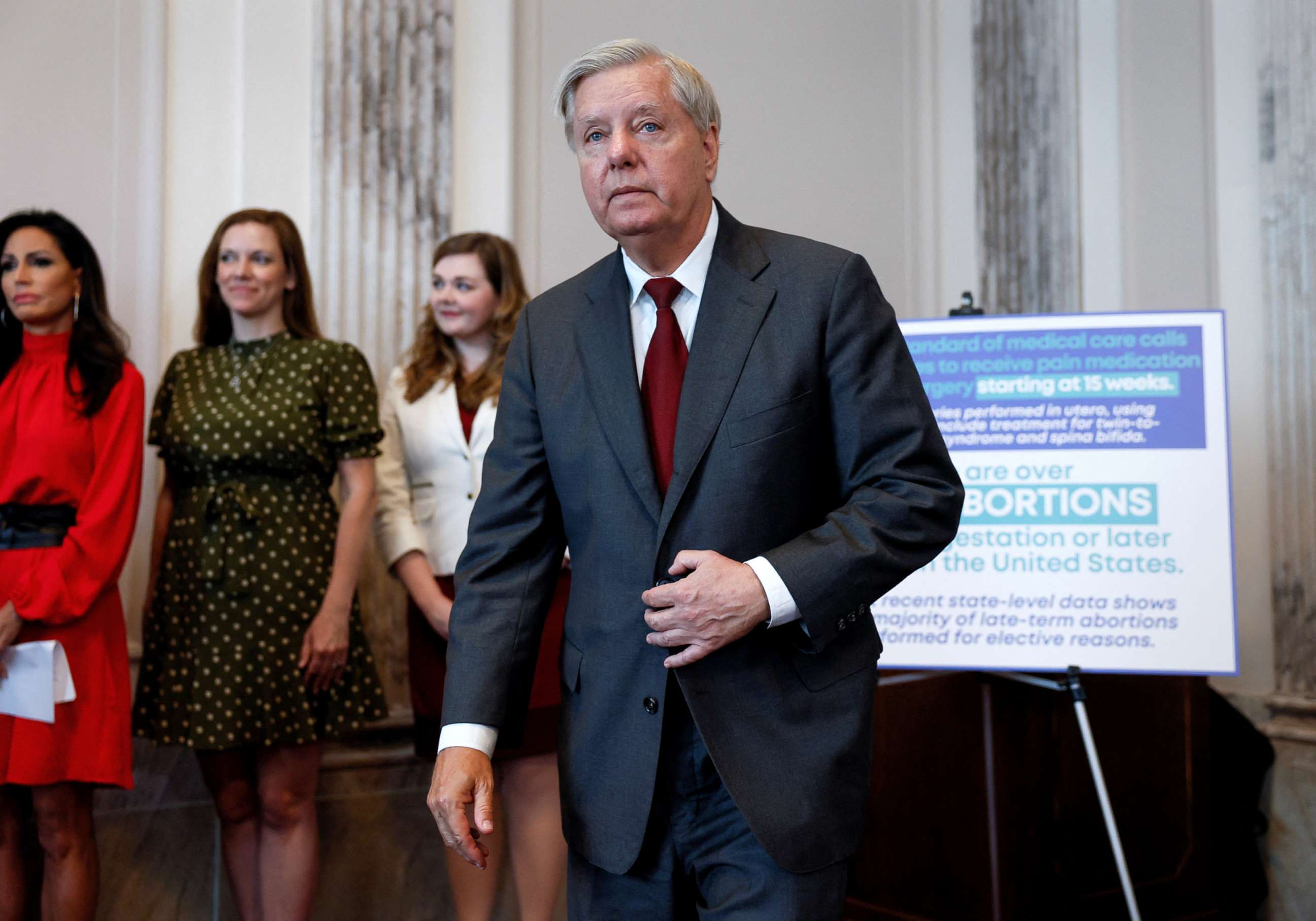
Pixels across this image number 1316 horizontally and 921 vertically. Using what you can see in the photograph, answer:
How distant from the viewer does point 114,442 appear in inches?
106

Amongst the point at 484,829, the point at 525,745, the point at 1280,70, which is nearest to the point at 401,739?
the point at 525,745

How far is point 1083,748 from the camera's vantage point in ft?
10.6

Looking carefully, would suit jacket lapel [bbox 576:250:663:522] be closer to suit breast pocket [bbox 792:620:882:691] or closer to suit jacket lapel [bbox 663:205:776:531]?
suit jacket lapel [bbox 663:205:776:531]

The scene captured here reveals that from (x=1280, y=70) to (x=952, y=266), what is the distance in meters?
1.26

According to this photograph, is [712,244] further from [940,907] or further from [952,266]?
[952,266]

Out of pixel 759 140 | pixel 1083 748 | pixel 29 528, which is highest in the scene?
pixel 759 140

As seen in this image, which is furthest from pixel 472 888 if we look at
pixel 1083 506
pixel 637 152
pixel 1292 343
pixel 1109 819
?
pixel 1292 343

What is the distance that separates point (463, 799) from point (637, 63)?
0.93 meters

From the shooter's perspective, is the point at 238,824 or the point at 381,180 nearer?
the point at 238,824

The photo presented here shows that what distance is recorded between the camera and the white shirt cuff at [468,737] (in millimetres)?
1408

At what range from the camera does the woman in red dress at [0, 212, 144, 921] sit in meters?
2.54

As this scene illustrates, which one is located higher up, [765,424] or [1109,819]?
[765,424]

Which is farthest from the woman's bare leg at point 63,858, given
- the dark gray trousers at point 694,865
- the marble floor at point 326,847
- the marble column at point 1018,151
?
the marble column at point 1018,151

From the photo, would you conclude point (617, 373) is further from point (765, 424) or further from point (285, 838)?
point (285, 838)
